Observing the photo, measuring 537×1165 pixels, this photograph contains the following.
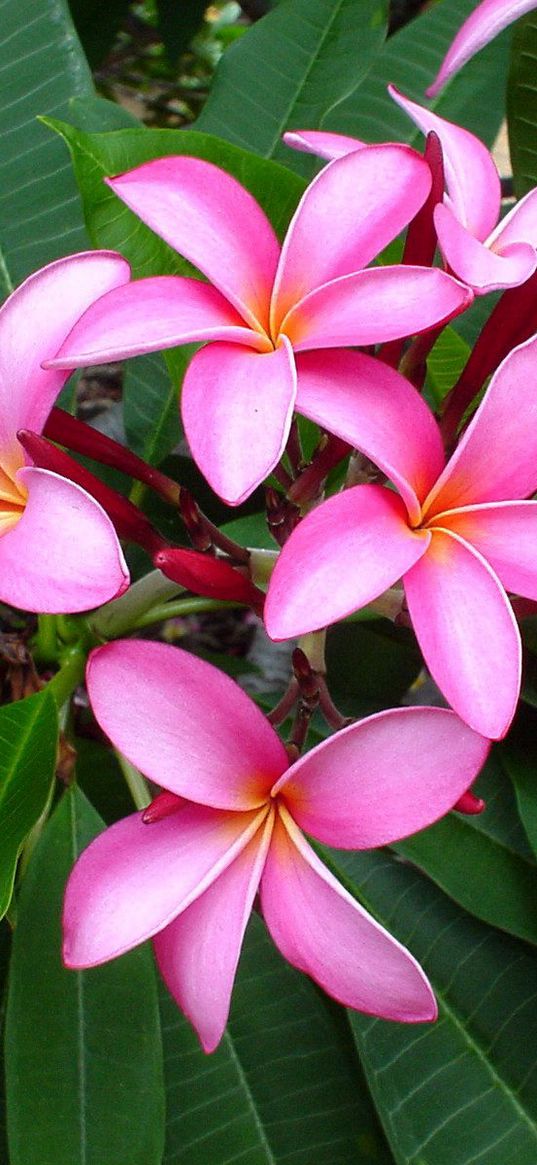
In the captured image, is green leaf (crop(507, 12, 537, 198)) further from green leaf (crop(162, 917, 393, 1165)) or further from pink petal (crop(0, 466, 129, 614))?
green leaf (crop(162, 917, 393, 1165))

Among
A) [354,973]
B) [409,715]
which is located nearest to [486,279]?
[409,715]

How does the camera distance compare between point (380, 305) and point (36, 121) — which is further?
point (36, 121)

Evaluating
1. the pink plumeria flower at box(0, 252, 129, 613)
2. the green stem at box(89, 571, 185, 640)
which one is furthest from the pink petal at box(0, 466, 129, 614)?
the green stem at box(89, 571, 185, 640)

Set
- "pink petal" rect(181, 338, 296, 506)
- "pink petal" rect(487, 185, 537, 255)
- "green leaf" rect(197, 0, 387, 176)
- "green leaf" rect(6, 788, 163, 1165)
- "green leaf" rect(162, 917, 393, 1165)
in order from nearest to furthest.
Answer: "pink petal" rect(181, 338, 296, 506) < "pink petal" rect(487, 185, 537, 255) < "green leaf" rect(6, 788, 163, 1165) < "green leaf" rect(162, 917, 393, 1165) < "green leaf" rect(197, 0, 387, 176)

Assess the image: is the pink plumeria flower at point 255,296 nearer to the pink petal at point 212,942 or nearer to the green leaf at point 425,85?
the pink petal at point 212,942

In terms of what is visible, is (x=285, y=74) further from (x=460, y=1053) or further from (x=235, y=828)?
(x=460, y=1053)

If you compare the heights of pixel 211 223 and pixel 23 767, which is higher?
pixel 211 223

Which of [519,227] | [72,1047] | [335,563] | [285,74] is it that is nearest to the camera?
[335,563]

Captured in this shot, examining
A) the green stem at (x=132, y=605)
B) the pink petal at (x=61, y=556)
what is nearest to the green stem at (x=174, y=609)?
the green stem at (x=132, y=605)

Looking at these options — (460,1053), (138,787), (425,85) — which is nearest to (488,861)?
(460,1053)
